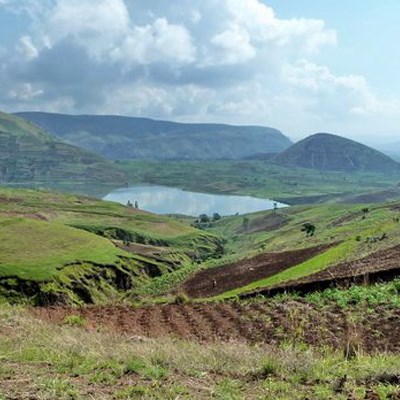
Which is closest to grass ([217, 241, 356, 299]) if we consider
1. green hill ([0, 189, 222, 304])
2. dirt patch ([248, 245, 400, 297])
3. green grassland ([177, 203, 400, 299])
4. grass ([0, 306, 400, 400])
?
green grassland ([177, 203, 400, 299])

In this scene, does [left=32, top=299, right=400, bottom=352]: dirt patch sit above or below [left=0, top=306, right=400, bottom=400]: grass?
below

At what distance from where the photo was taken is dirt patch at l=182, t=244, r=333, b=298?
40.9m

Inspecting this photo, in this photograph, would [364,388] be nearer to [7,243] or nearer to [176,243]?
[7,243]

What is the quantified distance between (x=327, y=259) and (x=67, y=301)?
2192cm

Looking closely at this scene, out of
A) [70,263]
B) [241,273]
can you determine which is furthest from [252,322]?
[70,263]

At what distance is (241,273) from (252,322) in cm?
2495

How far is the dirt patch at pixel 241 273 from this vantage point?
134ft

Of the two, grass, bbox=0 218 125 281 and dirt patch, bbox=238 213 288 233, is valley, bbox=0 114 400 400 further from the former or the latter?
dirt patch, bbox=238 213 288 233

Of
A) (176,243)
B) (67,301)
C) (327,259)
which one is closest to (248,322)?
(327,259)

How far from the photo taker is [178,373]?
10.2 meters

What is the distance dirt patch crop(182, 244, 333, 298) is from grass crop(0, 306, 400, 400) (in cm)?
2715

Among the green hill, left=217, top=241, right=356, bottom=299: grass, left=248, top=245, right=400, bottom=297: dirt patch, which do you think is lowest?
the green hill

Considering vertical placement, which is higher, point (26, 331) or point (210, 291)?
point (26, 331)

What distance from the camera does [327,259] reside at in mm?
38156
